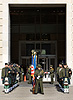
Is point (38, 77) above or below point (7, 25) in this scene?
below

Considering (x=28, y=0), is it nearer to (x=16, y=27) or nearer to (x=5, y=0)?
(x=5, y=0)

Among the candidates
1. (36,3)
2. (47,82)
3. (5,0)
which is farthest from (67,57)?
(5,0)

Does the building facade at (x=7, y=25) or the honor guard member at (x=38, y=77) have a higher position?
the building facade at (x=7, y=25)

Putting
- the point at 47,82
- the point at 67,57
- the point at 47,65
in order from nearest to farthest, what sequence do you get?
the point at 67,57
the point at 47,82
the point at 47,65

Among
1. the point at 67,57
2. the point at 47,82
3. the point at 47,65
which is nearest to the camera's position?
the point at 67,57

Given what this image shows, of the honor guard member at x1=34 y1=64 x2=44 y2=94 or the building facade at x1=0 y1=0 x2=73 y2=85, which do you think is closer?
the honor guard member at x1=34 y1=64 x2=44 y2=94

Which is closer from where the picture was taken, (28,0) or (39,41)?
(28,0)

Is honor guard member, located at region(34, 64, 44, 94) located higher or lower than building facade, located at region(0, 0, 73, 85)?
lower

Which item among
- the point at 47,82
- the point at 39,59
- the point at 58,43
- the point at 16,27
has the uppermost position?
the point at 16,27

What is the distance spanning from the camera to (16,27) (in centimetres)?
2758

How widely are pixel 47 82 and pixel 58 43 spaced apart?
7689mm

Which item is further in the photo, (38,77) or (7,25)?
(7,25)

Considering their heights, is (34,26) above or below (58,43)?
above

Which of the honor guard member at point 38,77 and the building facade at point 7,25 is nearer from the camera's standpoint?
the honor guard member at point 38,77
